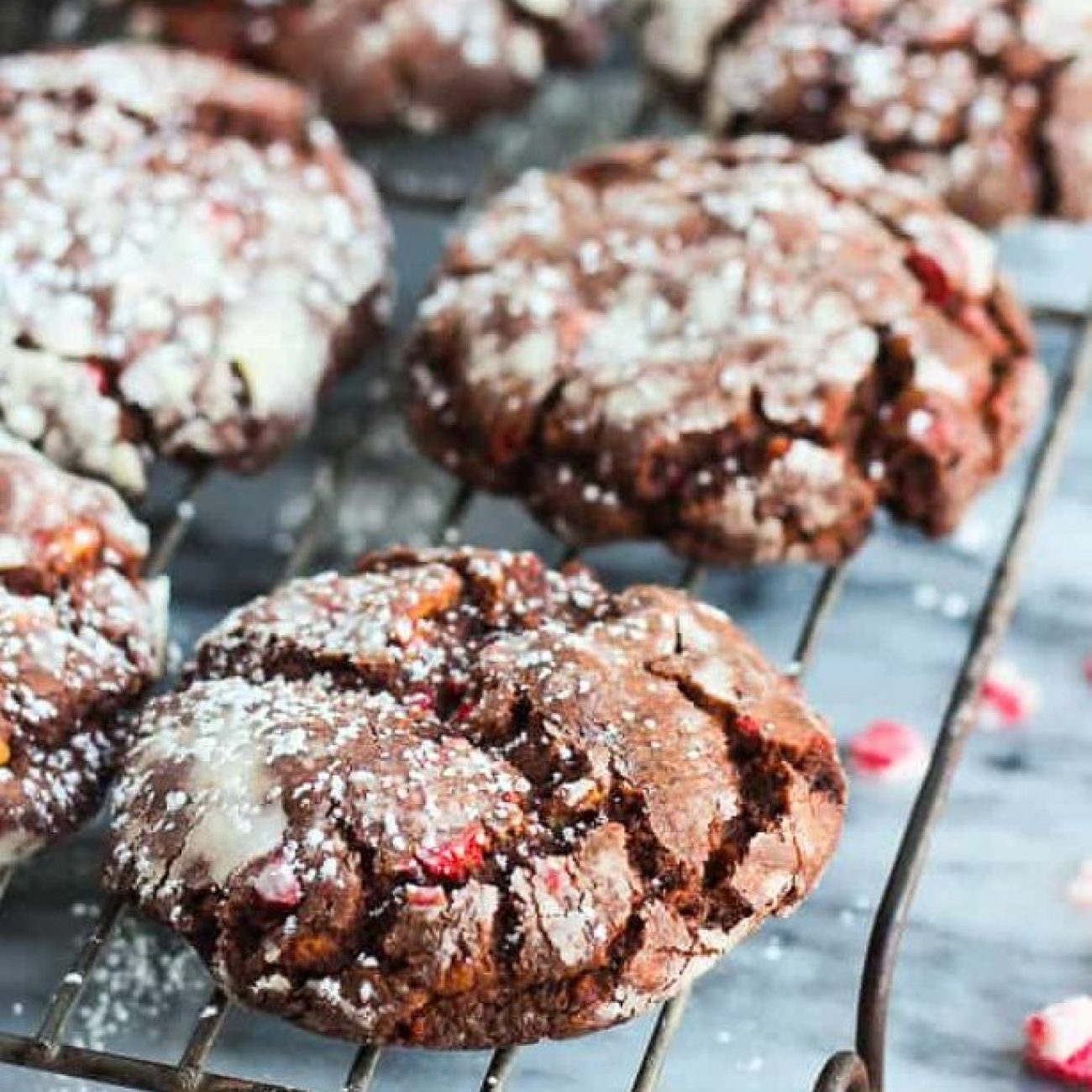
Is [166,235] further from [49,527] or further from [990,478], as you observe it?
[990,478]

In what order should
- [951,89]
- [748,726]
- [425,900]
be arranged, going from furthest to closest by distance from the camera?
[951,89], [748,726], [425,900]

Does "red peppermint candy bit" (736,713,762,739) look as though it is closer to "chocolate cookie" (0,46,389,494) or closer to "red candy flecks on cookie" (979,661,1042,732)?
"red candy flecks on cookie" (979,661,1042,732)

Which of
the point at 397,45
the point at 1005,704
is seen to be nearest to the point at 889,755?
the point at 1005,704

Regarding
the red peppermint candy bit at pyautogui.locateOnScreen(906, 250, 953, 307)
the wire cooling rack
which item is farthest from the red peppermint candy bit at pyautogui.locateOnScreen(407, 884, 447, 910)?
the red peppermint candy bit at pyautogui.locateOnScreen(906, 250, 953, 307)

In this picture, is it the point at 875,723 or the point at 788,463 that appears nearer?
the point at 788,463

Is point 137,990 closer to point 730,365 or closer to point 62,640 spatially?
point 62,640

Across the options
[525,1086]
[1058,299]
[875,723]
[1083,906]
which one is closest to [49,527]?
[525,1086]
